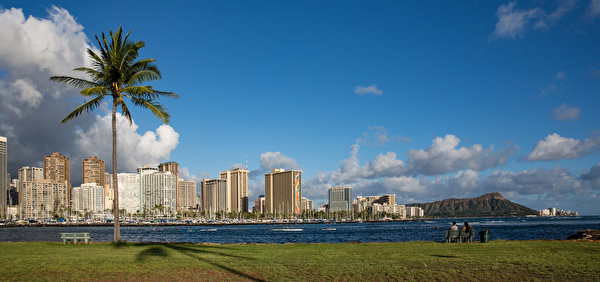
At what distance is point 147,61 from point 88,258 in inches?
500

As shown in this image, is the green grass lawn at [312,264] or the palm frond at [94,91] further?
the palm frond at [94,91]

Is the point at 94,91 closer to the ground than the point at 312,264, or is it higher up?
higher up

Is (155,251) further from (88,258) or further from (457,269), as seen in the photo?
(457,269)

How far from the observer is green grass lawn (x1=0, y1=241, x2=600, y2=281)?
1470 centimetres

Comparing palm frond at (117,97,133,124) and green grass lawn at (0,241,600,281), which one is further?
palm frond at (117,97,133,124)

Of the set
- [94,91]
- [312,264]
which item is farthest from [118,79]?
[312,264]

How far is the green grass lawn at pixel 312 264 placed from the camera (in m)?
14.7

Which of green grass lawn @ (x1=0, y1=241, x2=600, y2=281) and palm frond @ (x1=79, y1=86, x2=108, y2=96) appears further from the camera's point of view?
palm frond @ (x1=79, y1=86, x2=108, y2=96)

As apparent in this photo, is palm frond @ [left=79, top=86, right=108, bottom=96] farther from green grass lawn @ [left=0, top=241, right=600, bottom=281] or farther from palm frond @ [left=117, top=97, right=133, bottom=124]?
green grass lawn @ [left=0, top=241, right=600, bottom=281]

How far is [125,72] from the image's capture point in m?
26.8

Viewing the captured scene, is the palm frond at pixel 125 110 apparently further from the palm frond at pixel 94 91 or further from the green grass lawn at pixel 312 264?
the green grass lawn at pixel 312 264

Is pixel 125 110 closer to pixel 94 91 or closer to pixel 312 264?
pixel 94 91

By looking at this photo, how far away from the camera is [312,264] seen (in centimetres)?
1722

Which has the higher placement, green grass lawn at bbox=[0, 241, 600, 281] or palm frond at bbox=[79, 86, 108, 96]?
palm frond at bbox=[79, 86, 108, 96]
